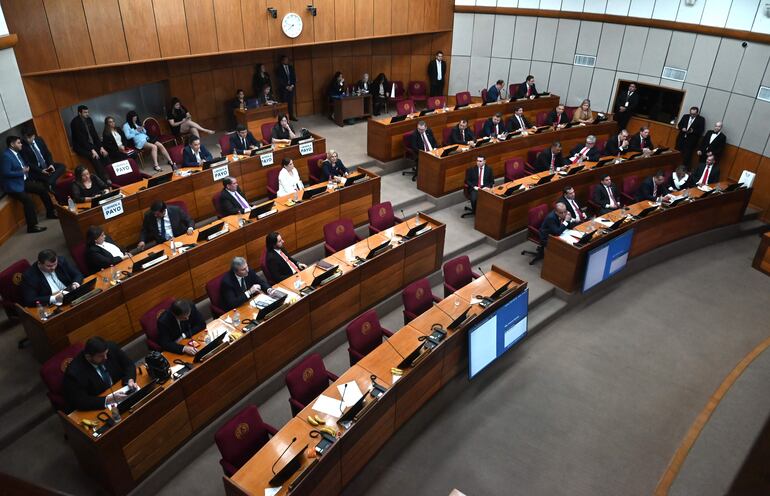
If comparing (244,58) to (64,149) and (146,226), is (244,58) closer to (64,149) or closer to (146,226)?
(64,149)

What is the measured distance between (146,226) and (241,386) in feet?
9.63

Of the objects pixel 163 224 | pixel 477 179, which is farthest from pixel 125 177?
pixel 477 179

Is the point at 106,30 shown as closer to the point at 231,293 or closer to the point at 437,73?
the point at 231,293

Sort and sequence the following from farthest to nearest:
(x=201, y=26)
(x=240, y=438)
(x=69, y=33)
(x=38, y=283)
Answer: (x=201, y=26) < (x=69, y=33) < (x=38, y=283) < (x=240, y=438)

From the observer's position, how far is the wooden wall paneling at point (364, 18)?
12.9 metres

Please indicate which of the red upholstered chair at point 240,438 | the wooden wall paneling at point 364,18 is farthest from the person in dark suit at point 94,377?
the wooden wall paneling at point 364,18

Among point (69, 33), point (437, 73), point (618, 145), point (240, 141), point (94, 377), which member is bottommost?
point (94, 377)

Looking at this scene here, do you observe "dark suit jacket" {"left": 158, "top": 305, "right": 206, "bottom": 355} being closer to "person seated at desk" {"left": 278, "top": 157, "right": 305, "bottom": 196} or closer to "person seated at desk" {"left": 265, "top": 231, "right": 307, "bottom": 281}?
"person seated at desk" {"left": 265, "top": 231, "right": 307, "bottom": 281}

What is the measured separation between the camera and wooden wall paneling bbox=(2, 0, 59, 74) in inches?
311

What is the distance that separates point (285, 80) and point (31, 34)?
5642mm

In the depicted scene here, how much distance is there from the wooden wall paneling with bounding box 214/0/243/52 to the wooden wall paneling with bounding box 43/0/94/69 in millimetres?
2585

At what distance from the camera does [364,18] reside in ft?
42.9

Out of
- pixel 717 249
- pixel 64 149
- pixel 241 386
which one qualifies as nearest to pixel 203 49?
pixel 64 149

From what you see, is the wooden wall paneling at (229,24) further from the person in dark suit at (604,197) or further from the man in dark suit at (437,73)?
the person in dark suit at (604,197)
